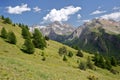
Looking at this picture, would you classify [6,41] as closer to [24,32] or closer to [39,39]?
[39,39]

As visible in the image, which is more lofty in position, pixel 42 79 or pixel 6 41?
pixel 6 41

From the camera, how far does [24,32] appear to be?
348 ft

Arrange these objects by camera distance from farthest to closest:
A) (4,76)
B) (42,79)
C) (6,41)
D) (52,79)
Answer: (6,41) → (52,79) → (42,79) → (4,76)

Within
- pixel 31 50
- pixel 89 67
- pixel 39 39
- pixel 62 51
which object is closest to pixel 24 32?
pixel 39 39

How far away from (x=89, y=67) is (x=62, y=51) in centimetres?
1884

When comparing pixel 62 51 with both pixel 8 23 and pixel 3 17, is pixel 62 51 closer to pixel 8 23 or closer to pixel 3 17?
pixel 8 23

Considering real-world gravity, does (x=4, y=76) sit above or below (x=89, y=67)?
above

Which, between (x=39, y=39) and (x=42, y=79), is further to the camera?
(x=39, y=39)

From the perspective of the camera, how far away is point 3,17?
133375mm


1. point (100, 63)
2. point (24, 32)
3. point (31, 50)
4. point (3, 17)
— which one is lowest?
point (100, 63)

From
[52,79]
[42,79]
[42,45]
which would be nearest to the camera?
[42,79]

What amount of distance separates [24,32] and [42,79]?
3029 inches

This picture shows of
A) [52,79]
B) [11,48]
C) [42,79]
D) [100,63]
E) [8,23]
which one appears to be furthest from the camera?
[8,23]

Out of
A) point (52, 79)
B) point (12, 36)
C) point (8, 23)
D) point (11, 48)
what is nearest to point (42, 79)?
point (52, 79)
